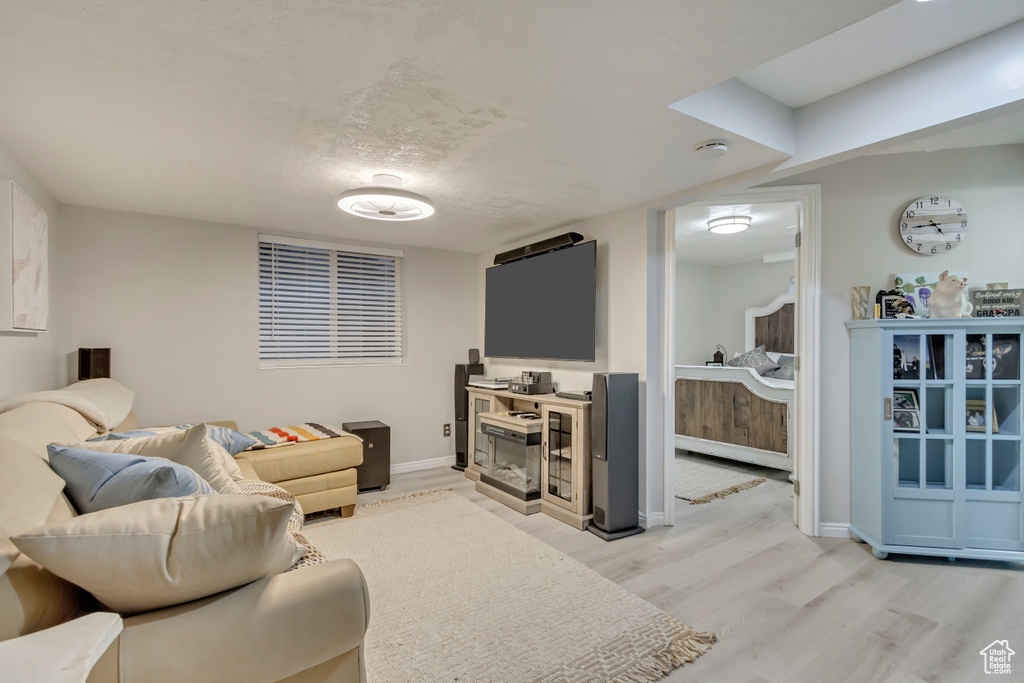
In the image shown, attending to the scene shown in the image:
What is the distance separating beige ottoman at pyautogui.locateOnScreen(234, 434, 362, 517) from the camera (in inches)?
125

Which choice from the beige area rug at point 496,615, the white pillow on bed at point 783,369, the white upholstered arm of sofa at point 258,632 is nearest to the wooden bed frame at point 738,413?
the white pillow on bed at point 783,369

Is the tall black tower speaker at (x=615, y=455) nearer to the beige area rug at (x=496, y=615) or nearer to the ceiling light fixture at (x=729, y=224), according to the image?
the beige area rug at (x=496, y=615)

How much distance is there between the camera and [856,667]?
6.02 feet

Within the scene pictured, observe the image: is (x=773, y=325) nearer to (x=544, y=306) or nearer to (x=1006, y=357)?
(x=1006, y=357)

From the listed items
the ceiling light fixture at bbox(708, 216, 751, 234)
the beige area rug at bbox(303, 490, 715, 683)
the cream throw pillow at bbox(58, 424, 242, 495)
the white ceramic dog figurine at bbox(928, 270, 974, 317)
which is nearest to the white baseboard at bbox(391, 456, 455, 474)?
the beige area rug at bbox(303, 490, 715, 683)

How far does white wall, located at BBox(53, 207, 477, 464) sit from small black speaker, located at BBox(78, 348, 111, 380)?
0.14 m

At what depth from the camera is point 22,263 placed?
2.43m

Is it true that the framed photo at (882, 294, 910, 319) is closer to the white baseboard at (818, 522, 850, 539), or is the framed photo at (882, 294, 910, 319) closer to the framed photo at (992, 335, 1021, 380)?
the framed photo at (992, 335, 1021, 380)

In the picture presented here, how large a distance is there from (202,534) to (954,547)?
12.1 ft

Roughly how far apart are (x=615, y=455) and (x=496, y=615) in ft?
4.39

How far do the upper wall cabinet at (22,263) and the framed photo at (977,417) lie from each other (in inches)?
201

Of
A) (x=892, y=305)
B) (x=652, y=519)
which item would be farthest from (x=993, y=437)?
(x=652, y=519)

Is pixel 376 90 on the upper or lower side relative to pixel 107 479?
upper

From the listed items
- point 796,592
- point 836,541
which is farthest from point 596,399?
point 836,541
